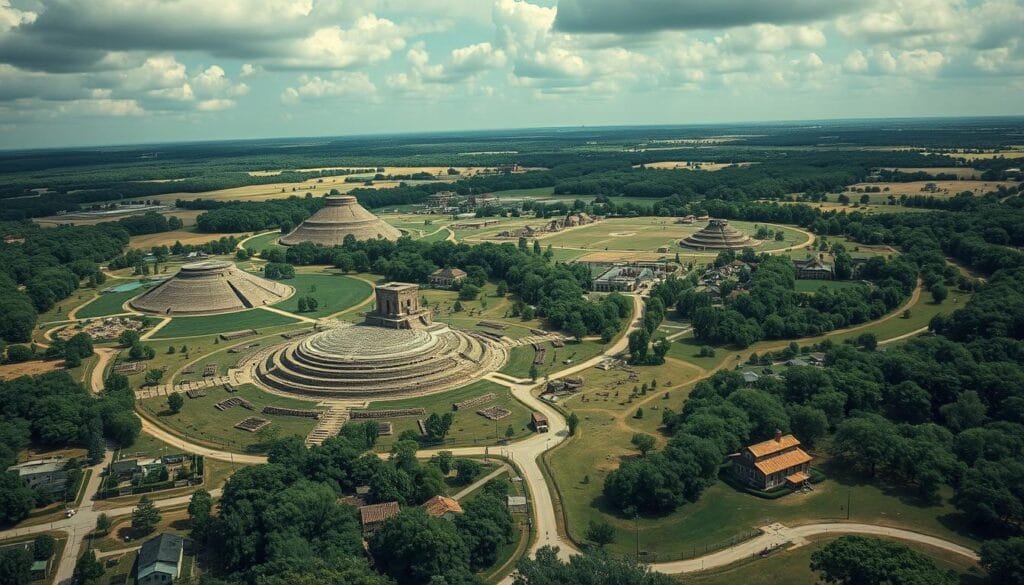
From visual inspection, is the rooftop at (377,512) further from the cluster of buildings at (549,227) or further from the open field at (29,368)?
the cluster of buildings at (549,227)

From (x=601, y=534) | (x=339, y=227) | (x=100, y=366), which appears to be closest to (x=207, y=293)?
(x=100, y=366)

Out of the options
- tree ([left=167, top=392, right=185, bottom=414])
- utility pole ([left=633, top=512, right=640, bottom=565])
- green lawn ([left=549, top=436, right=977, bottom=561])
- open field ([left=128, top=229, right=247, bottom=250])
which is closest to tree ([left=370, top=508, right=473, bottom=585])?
green lawn ([left=549, top=436, right=977, bottom=561])

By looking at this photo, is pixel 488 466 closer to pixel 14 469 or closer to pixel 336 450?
pixel 336 450

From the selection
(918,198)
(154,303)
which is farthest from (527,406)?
(918,198)

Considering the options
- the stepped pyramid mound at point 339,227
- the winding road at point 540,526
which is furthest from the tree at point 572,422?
the stepped pyramid mound at point 339,227

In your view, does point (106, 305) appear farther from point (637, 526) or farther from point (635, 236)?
point (635, 236)

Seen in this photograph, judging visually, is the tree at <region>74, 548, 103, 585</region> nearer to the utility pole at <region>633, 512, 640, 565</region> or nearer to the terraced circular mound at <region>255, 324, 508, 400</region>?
the terraced circular mound at <region>255, 324, 508, 400</region>
